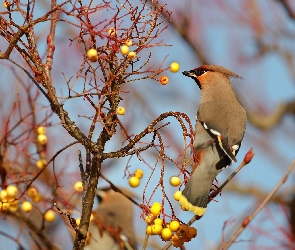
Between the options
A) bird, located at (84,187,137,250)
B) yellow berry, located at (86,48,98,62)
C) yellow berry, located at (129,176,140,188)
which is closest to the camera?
yellow berry, located at (86,48,98,62)

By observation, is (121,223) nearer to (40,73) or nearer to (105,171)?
(105,171)

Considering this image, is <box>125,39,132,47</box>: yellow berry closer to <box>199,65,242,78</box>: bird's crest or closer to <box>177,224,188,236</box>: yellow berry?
<box>177,224,188,236</box>: yellow berry

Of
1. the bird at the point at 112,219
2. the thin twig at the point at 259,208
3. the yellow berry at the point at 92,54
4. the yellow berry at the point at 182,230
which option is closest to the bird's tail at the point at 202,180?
the thin twig at the point at 259,208

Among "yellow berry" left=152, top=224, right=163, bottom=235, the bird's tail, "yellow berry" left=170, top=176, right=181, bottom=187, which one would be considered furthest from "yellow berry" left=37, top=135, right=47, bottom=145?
"yellow berry" left=152, top=224, right=163, bottom=235

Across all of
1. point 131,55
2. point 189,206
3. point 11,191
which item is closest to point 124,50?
point 131,55

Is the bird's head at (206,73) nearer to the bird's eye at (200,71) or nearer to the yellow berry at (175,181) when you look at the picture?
the bird's eye at (200,71)

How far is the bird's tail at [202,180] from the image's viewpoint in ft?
7.77

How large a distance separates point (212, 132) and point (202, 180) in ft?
1.34

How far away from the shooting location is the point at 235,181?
21.0 ft

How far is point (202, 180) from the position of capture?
8.19ft

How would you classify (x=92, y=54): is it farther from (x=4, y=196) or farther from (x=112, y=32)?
(x=4, y=196)

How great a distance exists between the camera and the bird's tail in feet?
7.77

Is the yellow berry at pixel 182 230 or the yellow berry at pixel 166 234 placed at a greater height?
the yellow berry at pixel 166 234

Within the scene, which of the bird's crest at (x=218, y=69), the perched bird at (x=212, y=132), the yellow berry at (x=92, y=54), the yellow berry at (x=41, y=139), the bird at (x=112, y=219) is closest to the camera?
the yellow berry at (x=92, y=54)
